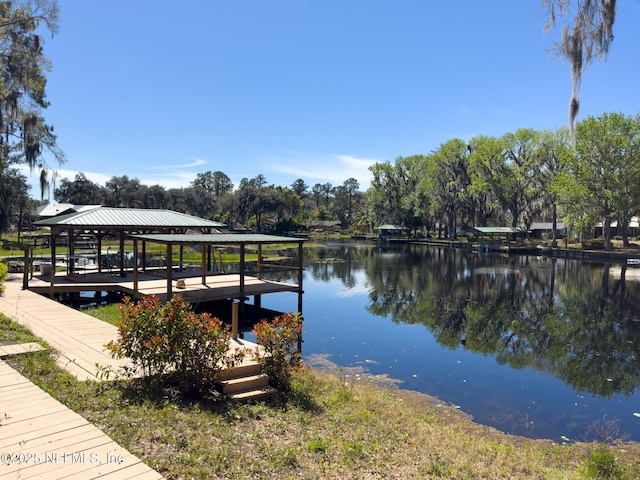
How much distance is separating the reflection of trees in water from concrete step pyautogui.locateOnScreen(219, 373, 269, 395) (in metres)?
7.64

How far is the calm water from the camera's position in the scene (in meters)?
8.86

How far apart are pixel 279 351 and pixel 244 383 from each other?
0.77m

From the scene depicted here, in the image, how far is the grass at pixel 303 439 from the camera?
14.3ft

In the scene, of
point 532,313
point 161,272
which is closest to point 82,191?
point 161,272

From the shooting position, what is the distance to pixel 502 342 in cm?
1379

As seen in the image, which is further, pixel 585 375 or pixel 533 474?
pixel 585 375

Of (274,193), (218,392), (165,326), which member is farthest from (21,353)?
(274,193)

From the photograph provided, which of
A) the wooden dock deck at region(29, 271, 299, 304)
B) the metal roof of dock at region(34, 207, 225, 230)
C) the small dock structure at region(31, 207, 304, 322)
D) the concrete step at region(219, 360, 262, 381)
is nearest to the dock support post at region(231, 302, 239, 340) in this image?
the concrete step at region(219, 360, 262, 381)

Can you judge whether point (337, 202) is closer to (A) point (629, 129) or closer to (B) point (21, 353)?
(A) point (629, 129)

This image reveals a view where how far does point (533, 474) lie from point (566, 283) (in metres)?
24.8

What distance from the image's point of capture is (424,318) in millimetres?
16984

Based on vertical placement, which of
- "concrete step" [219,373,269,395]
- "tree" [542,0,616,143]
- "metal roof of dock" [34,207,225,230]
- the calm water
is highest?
"tree" [542,0,616,143]

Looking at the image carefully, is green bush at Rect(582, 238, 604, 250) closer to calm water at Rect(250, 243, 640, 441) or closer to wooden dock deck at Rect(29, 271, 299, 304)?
calm water at Rect(250, 243, 640, 441)

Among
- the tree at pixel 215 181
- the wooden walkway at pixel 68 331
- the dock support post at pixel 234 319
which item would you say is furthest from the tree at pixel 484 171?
the tree at pixel 215 181
